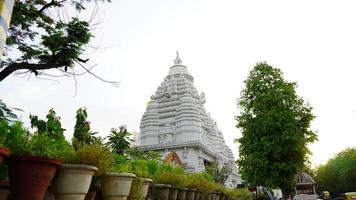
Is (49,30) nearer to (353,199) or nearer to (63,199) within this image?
(63,199)

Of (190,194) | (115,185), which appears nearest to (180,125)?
(190,194)

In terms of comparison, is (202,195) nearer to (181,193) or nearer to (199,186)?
(199,186)

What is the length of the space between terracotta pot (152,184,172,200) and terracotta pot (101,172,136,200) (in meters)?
1.50

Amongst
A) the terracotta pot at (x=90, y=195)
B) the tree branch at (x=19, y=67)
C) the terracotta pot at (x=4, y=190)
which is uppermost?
the tree branch at (x=19, y=67)

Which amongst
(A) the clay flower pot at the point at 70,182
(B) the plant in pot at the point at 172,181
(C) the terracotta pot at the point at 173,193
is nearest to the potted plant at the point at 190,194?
(B) the plant in pot at the point at 172,181

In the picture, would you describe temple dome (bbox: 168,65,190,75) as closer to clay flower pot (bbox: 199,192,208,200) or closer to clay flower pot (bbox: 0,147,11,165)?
clay flower pot (bbox: 199,192,208,200)

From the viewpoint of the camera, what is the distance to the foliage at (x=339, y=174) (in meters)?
Answer: 35.9

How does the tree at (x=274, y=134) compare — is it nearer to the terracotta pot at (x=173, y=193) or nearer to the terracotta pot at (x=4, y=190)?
the terracotta pot at (x=173, y=193)

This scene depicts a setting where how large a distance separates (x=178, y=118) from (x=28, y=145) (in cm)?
3949

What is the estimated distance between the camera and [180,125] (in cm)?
4125

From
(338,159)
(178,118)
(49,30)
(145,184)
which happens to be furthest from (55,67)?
(338,159)

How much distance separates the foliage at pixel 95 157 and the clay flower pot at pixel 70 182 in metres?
0.21

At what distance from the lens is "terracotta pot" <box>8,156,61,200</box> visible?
7.58 feet

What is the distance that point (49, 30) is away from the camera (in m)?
6.20
